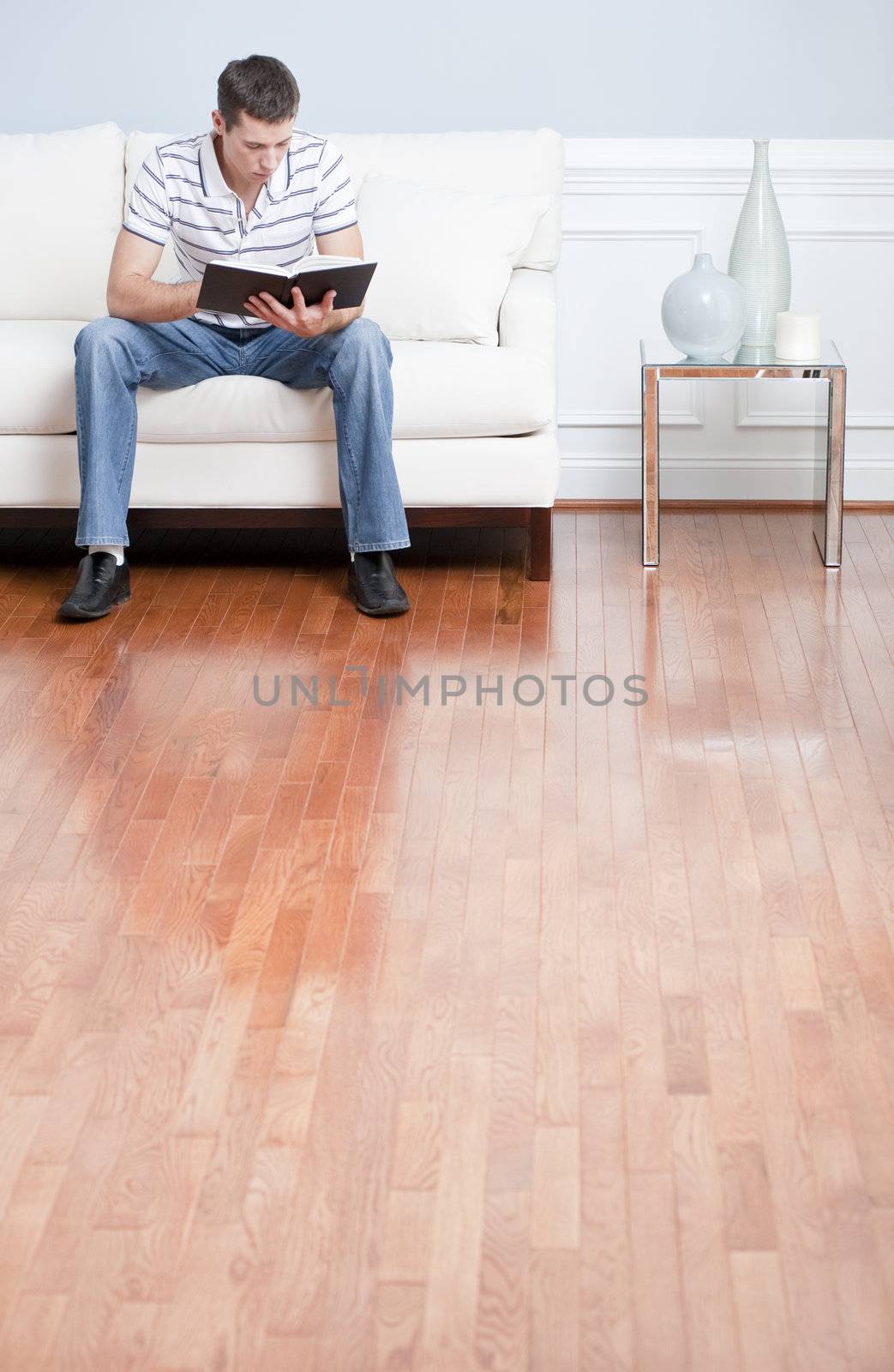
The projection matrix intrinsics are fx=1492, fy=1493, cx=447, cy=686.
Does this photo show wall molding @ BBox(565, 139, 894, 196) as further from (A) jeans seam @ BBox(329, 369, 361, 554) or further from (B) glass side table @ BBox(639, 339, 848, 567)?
(A) jeans seam @ BBox(329, 369, 361, 554)

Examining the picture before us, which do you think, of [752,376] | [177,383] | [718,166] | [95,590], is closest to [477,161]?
[718,166]

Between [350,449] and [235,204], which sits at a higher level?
[235,204]

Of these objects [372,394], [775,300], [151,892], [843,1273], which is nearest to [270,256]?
[372,394]

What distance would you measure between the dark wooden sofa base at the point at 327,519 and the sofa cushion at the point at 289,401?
16cm

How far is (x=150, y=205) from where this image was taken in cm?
292

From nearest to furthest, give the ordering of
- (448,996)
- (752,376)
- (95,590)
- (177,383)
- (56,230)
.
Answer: (448,996) → (95,590) → (177,383) → (752,376) → (56,230)

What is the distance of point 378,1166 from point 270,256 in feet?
6.99

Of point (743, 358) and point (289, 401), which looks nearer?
point (289, 401)

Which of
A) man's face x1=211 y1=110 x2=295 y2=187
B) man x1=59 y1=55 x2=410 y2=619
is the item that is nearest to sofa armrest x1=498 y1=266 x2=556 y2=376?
man x1=59 y1=55 x2=410 y2=619

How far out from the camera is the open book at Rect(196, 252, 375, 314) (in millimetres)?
2660

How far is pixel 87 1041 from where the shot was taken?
1535 millimetres

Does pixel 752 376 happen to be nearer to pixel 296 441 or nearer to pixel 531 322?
pixel 531 322

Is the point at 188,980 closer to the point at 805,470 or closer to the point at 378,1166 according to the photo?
the point at 378,1166

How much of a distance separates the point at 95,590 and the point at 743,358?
55.8 inches
